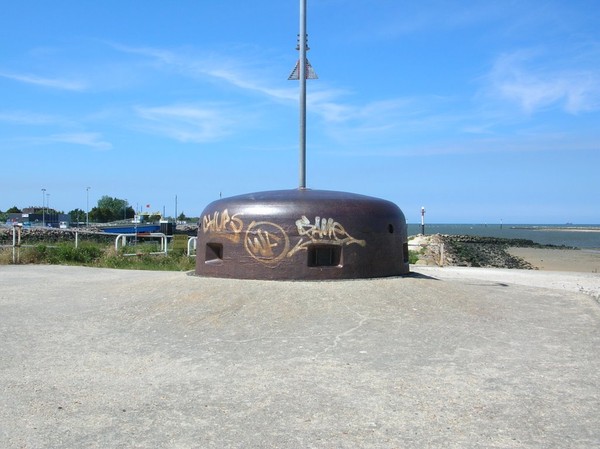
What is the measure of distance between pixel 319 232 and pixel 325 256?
0.49 meters

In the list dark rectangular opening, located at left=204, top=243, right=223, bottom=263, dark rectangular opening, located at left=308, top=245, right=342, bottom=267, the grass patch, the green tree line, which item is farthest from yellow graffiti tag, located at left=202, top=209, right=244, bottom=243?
the green tree line

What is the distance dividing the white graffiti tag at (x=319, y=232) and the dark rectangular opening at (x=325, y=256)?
134 millimetres

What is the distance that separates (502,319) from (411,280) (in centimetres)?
198

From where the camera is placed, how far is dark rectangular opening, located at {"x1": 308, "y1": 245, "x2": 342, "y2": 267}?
10.1 m

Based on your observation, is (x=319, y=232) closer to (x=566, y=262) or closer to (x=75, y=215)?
(x=566, y=262)

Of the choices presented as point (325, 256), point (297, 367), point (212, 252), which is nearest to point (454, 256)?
point (325, 256)

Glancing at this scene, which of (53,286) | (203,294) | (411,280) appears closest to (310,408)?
(203,294)

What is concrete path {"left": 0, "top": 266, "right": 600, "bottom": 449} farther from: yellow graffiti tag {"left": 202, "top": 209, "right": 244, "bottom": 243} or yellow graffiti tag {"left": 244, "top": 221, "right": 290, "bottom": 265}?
yellow graffiti tag {"left": 202, "top": 209, "right": 244, "bottom": 243}

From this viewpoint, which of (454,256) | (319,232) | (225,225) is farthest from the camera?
(454,256)

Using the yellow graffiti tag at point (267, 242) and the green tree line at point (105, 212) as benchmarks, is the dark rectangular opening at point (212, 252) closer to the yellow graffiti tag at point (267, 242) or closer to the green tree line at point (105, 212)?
the yellow graffiti tag at point (267, 242)

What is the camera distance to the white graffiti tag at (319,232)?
392 inches

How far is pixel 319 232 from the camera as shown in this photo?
32.9ft

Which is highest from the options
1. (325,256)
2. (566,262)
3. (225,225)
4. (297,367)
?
(225,225)

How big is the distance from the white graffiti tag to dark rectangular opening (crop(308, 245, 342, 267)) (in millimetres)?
134
